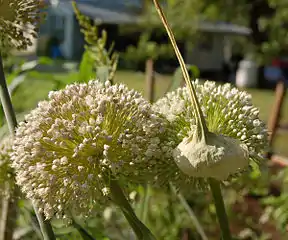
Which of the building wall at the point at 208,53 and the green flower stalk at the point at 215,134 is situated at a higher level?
the green flower stalk at the point at 215,134

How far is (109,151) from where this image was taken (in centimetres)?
42

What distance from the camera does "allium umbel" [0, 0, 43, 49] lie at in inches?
18.4

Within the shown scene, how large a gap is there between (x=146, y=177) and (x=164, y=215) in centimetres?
116

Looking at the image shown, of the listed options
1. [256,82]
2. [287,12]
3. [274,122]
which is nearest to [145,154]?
[274,122]

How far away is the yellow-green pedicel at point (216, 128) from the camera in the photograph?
1.22 ft

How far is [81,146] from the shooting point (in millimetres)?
405

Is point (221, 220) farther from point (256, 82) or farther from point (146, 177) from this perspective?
point (256, 82)

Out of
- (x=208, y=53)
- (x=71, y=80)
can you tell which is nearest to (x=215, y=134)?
(x=71, y=80)

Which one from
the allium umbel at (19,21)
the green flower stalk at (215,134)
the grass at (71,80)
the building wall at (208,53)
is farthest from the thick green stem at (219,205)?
the building wall at (208,53)

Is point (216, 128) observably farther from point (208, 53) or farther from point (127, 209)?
point (208, 53)

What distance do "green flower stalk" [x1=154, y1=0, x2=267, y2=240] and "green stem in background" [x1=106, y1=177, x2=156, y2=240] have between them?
48 millimetres

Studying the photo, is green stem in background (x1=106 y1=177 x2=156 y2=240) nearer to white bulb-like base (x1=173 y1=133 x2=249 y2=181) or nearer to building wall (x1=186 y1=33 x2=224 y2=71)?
white bulb-like base (x1=173 y1=133 x2=249 y2=181)

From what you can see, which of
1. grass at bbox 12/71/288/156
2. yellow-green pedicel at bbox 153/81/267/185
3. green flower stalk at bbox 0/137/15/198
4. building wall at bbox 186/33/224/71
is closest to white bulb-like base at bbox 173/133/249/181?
yellow-green pedicel at bbox 153/81/267/185

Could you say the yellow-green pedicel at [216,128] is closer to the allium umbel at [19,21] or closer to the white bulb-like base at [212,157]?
the white bulb-like base at [212,157]
